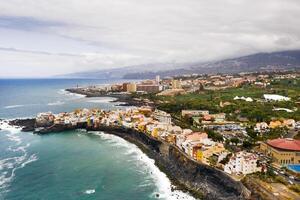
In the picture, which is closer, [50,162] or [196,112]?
[50,162]

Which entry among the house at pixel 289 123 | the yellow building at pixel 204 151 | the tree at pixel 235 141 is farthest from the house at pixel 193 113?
the yellow building at pixel 204 151

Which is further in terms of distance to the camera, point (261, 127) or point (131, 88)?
point (131, 88)

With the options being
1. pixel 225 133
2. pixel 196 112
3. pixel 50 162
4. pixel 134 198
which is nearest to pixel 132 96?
pixel 196 112

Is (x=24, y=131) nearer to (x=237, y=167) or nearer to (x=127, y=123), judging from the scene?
(x=127, y=123)

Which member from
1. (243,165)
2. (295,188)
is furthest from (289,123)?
(295,188)

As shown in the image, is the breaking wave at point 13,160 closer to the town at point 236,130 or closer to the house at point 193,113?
the town at point 236,130

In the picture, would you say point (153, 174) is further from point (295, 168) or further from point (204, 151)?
point (295, 168)

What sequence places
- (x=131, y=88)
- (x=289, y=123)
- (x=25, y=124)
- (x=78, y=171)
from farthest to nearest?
1. (x=131, y=88)
2. (x=25, y=124)
3. (x=289, y=123)
4. (x=78, y=171)
